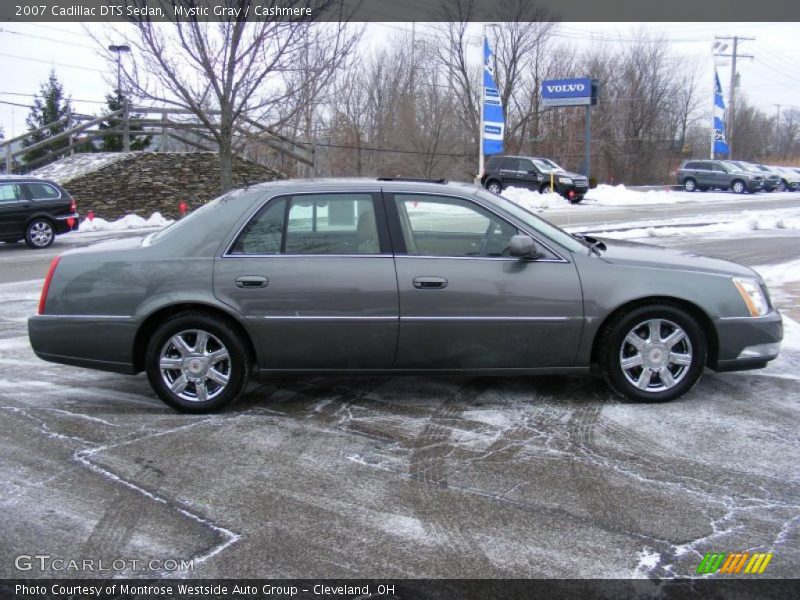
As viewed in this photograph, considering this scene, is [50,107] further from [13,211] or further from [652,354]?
[652,354]

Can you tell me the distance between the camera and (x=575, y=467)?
13.6 ft

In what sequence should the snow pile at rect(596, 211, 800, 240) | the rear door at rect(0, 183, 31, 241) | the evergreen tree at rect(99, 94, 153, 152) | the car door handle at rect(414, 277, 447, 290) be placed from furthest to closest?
the evergreen tree at rect(99, 94, 153, 152) → the snow pile at rect(596, 211, 800, 240) → the rear door at rect(0, 183, 31, 241) → the car door handle at rect(414, 277, 447, 290)

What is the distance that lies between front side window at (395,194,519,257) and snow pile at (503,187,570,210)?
22607 millimetres

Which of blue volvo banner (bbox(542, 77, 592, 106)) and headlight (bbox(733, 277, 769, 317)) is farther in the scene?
blue volvo banner (bbox(542, 77, 592, 106))

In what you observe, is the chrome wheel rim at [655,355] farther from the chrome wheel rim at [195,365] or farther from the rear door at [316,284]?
the chrome wheel rim at [195,365]

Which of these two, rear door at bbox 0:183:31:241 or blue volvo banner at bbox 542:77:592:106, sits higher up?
blue volvo banner at bbox 542:77:592:106

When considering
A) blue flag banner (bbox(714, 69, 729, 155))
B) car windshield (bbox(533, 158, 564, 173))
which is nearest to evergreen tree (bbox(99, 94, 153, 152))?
car windshield (bbox(533, 158, 564, 173))

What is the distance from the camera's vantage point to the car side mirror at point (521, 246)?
16.0 ft

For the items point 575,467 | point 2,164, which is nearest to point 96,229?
point 2,164

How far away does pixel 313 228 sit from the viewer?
504 cm

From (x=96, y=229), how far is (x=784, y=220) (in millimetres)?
17868

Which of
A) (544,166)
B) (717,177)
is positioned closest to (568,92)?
(544,166)

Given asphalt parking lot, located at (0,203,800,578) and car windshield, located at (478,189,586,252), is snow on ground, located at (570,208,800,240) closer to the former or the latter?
asphalt parking lot, located at (0,203,800,578)

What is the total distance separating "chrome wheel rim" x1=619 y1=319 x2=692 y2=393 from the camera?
5043mm
